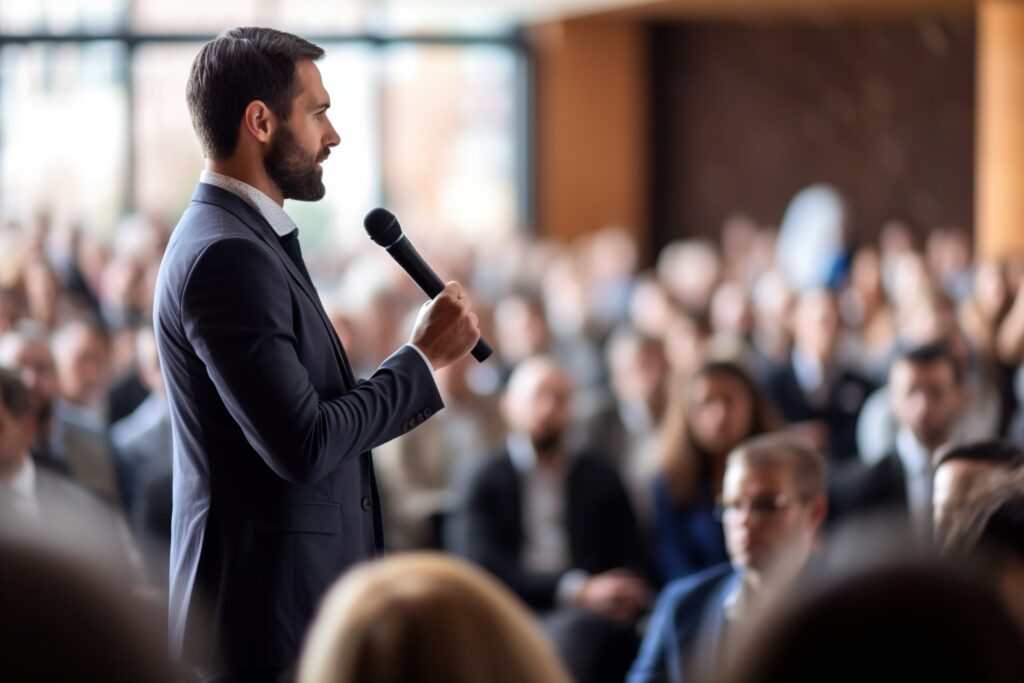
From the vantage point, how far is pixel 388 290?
6.43 metres


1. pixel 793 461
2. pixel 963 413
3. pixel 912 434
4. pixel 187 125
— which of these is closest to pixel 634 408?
pixel 963 413

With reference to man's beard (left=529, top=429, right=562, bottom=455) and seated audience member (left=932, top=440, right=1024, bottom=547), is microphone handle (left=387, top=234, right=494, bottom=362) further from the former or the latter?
man's beard (left=529, top=429, right=562, bottom=455)

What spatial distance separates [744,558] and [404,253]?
1.27 m

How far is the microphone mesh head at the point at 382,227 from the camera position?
1.84m

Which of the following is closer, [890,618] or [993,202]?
[890,618]

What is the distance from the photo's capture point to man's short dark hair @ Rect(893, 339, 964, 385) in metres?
4.16

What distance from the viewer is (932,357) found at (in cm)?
416

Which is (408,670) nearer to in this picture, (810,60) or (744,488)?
(744,488)

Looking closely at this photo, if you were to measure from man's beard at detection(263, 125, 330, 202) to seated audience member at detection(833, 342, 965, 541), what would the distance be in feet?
8.61

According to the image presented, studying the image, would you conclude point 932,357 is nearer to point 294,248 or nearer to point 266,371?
point 294,248

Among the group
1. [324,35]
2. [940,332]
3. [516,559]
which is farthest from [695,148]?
[516,559]

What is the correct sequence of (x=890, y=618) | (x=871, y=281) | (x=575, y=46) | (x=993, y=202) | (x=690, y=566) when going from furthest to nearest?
(x=575, y=46) < (x=993, y=202) < (x=871, y=281) < (x=690, y=566) < (x=890, y=618)

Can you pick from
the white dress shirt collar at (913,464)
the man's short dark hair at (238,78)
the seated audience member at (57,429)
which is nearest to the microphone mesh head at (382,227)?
the man's short dark hair at (238,78)

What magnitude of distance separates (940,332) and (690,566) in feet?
4.91
